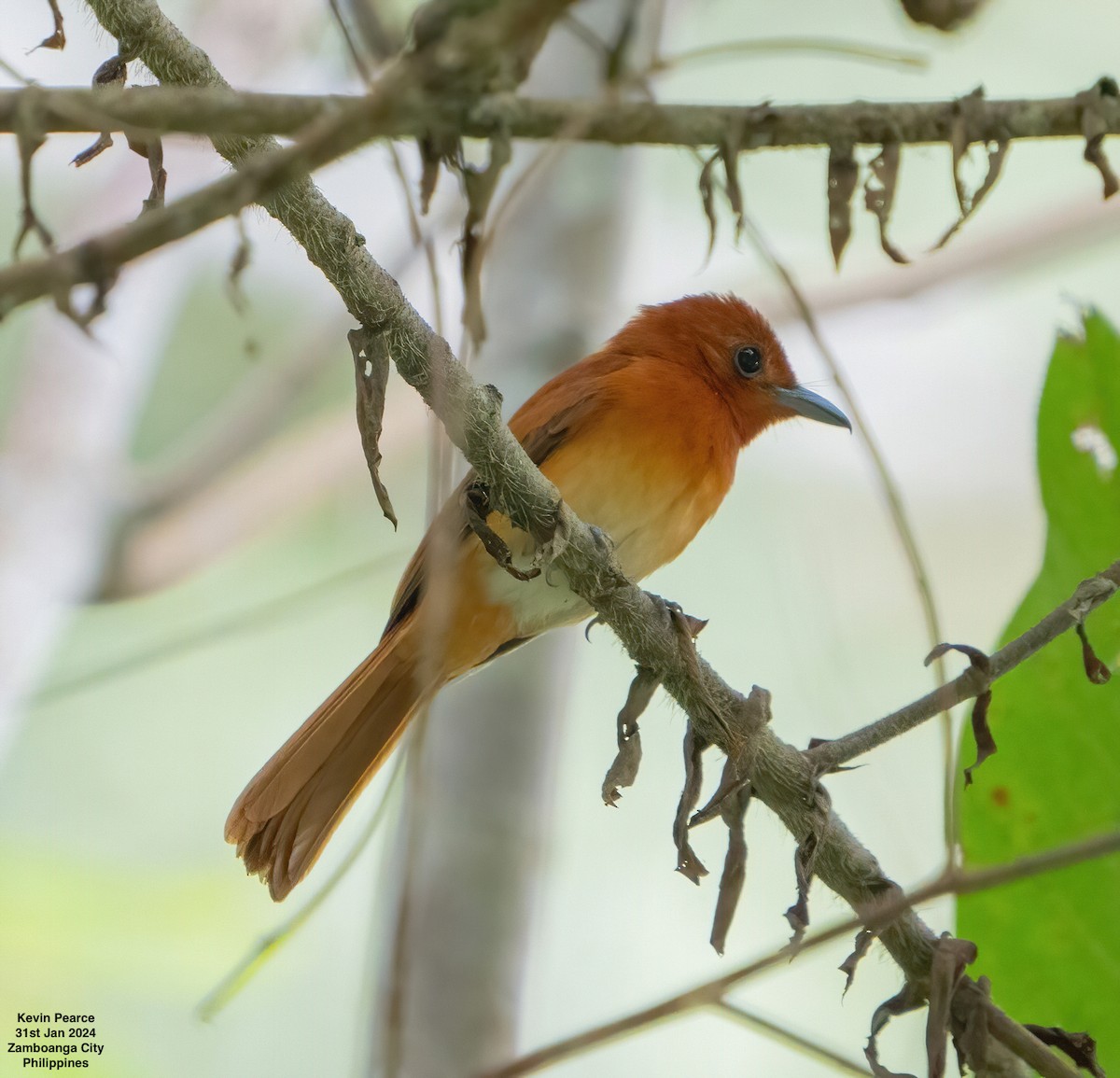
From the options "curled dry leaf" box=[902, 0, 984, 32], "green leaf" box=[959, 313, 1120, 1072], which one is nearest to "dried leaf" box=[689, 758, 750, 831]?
"green leaf" box=[959, 313, 1120, 1072]

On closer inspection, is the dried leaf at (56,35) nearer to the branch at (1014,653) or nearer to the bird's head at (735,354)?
the branch at (1014,653)

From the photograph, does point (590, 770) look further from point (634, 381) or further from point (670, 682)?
point (670, 682)

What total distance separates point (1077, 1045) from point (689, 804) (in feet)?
2.38

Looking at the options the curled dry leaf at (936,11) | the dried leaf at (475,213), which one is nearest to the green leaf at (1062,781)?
the curled dry leaf at (936,11)

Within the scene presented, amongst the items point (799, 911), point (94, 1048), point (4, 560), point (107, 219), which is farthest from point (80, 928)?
point (799, 911)

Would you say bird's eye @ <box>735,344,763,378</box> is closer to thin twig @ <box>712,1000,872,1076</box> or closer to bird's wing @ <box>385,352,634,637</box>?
bird's wing @ <box>385,352,634,637</box>

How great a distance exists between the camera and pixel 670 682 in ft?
7.35

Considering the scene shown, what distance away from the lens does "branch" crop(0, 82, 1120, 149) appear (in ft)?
3.71

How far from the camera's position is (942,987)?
1.90 metres

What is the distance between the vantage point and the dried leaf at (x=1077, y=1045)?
2.03m

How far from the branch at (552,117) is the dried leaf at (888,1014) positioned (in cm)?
125

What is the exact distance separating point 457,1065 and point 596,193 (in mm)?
3041

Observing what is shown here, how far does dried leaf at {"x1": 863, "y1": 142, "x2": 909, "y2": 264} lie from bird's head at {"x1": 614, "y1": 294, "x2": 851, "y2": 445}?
75.4 inches

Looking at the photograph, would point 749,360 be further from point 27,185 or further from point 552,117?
point 27,185
